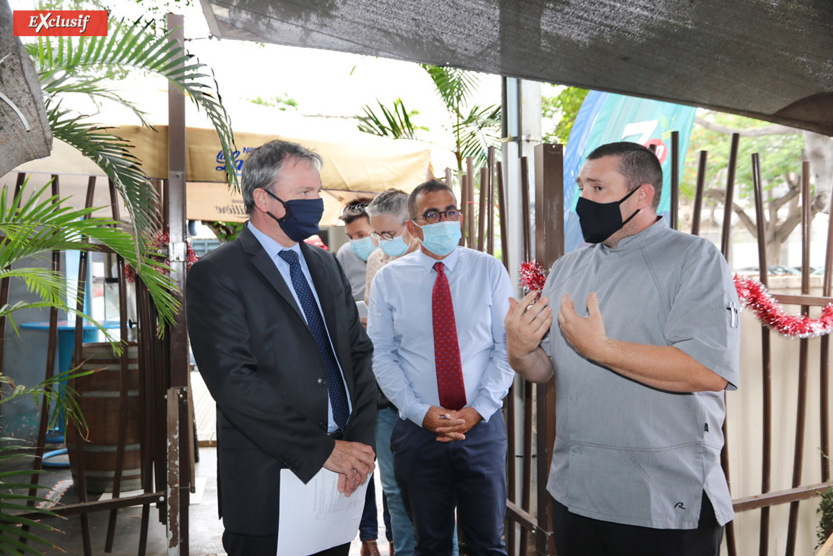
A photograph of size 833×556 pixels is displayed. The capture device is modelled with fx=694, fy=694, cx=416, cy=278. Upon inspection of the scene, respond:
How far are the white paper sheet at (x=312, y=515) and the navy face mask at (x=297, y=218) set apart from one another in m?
0.84

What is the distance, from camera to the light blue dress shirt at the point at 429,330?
3.24m

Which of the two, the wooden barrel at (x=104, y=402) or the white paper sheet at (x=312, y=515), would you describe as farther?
the wooden barrel at (x=104, y=402)

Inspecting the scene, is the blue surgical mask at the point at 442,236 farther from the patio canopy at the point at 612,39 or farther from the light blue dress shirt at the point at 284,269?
the light blue dress shirt at the point at 284,269

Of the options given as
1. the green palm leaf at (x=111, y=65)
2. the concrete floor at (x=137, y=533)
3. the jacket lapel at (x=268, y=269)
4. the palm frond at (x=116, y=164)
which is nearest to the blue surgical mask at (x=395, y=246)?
the green palm leaf at (x=111, y=65)

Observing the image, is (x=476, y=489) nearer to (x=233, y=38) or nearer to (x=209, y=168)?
(x=233, y=38)

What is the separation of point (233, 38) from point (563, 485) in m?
2.05

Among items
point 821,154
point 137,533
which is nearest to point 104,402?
point 137,533

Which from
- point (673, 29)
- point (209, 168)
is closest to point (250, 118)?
point (209, 168)

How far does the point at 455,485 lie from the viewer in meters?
3.24

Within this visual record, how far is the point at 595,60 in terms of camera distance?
2.57 metres

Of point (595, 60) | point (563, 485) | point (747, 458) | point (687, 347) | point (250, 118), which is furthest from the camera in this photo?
point (250, 118)

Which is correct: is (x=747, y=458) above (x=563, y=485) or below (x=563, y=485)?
below

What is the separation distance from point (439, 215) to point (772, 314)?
1.82 metres

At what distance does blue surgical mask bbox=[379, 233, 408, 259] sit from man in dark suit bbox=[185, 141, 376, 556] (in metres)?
1.58
